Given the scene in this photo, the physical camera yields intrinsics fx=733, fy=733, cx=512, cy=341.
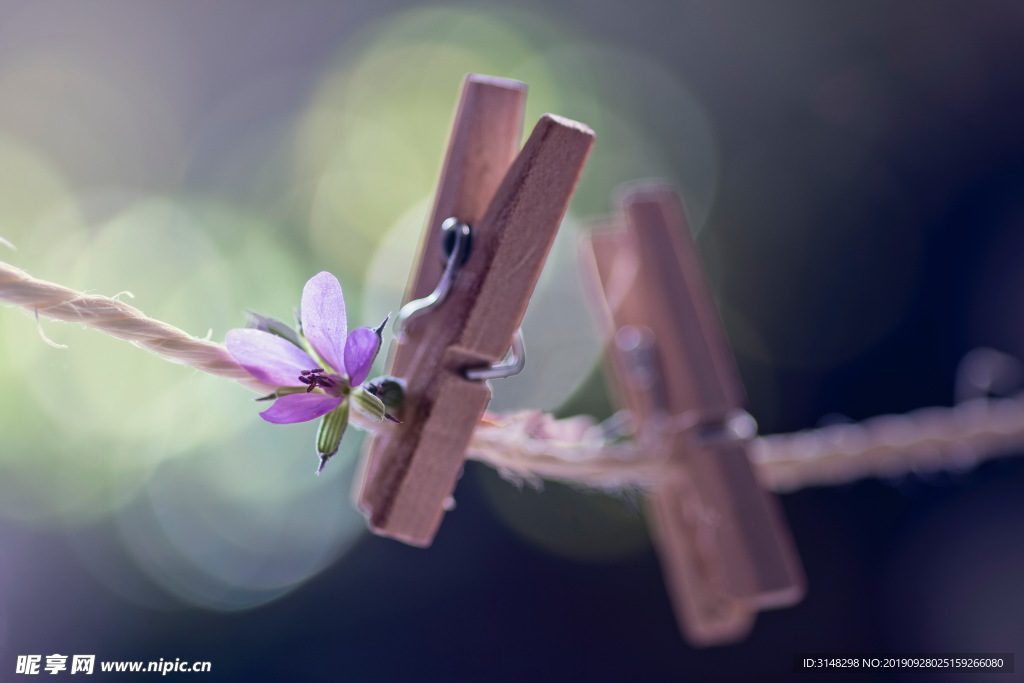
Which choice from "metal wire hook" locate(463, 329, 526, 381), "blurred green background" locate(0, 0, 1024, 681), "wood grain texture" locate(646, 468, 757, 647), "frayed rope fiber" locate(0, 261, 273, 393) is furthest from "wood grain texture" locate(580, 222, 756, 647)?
"blurred green background" locate(0, 0, 1024, 681)

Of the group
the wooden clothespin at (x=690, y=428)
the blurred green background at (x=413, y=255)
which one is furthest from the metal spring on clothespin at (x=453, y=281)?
the blurred green background at (x=413, y=255)

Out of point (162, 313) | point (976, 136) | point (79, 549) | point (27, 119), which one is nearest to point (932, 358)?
point (976, 136)

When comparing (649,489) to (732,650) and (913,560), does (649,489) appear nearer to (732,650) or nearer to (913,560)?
(732,650)

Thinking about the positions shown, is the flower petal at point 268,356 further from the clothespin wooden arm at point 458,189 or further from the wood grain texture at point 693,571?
the wood grain texture at point 693,571

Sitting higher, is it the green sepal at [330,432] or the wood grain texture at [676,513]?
the green sepal at [330,432]

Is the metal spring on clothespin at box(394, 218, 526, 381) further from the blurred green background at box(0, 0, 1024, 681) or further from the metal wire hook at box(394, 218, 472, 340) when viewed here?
the blurred green background at box(0, 0, 1024, 681)
